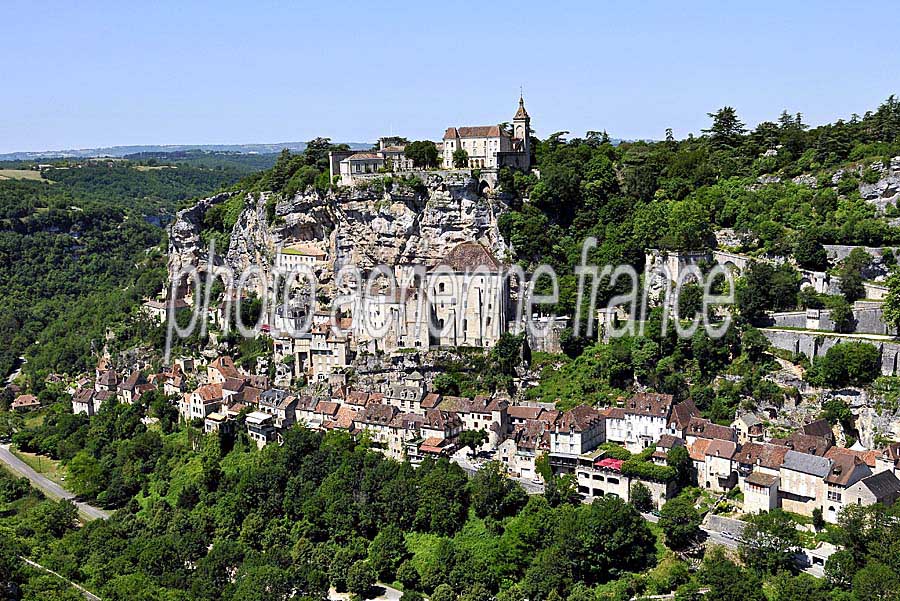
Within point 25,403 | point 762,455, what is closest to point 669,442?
point 762,455

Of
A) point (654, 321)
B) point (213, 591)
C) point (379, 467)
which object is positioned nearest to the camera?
point (213, 591)

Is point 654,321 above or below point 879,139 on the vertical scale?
below

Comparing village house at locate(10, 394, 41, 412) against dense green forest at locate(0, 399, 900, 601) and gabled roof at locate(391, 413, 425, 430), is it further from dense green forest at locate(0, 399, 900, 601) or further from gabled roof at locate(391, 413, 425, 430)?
gabled roof at locate(391, 413, 425, 430)

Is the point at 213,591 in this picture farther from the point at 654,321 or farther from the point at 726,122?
the point at 726,122

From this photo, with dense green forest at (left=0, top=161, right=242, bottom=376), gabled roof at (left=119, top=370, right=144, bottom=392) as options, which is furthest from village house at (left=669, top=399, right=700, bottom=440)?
dense green forest at (left=0, top=161, right=242, bottom=376)

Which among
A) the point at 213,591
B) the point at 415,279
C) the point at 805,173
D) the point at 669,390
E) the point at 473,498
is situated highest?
the point at 805,173

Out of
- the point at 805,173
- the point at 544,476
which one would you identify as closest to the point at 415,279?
the point at 544,476
